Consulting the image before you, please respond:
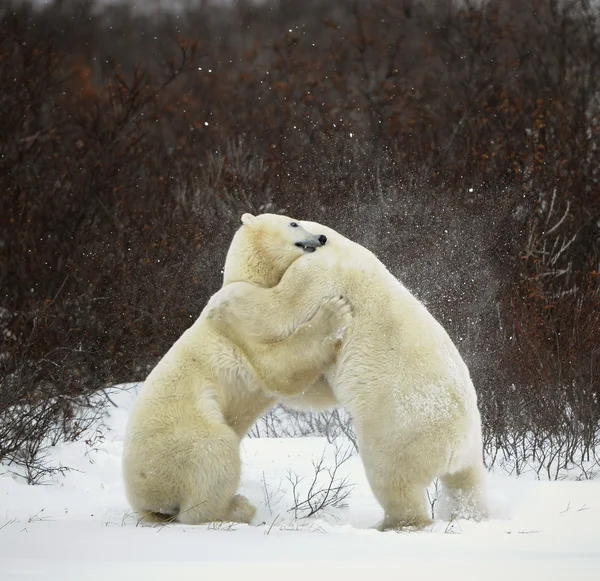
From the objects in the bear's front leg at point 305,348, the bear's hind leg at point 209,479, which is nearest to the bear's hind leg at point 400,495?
the bear's front leg at point 305,348

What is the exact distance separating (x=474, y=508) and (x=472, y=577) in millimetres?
1159

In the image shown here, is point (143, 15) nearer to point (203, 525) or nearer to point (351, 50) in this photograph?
point (351, 50)

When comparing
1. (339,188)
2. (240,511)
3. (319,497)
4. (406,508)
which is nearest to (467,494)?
(406,508)

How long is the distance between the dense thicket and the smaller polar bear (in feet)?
4.62

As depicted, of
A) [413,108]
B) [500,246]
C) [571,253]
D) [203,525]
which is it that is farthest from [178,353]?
[413,108]

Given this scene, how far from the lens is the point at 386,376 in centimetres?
369

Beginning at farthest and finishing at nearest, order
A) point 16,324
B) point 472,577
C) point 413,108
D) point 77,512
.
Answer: point 413,108, point 16,324, point 77,512, point 472,577

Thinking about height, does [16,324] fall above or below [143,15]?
below

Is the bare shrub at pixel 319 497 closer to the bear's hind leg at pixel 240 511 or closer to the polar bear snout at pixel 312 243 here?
the bear's hind leg at pixel 240 511

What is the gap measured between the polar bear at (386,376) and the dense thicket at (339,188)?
187 cm

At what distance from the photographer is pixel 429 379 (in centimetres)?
368

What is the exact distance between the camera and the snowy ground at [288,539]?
2840 millimetres

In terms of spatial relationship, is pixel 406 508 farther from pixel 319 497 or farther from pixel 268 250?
pixel 268 250

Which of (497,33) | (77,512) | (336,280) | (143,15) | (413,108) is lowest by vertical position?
(77,512)
